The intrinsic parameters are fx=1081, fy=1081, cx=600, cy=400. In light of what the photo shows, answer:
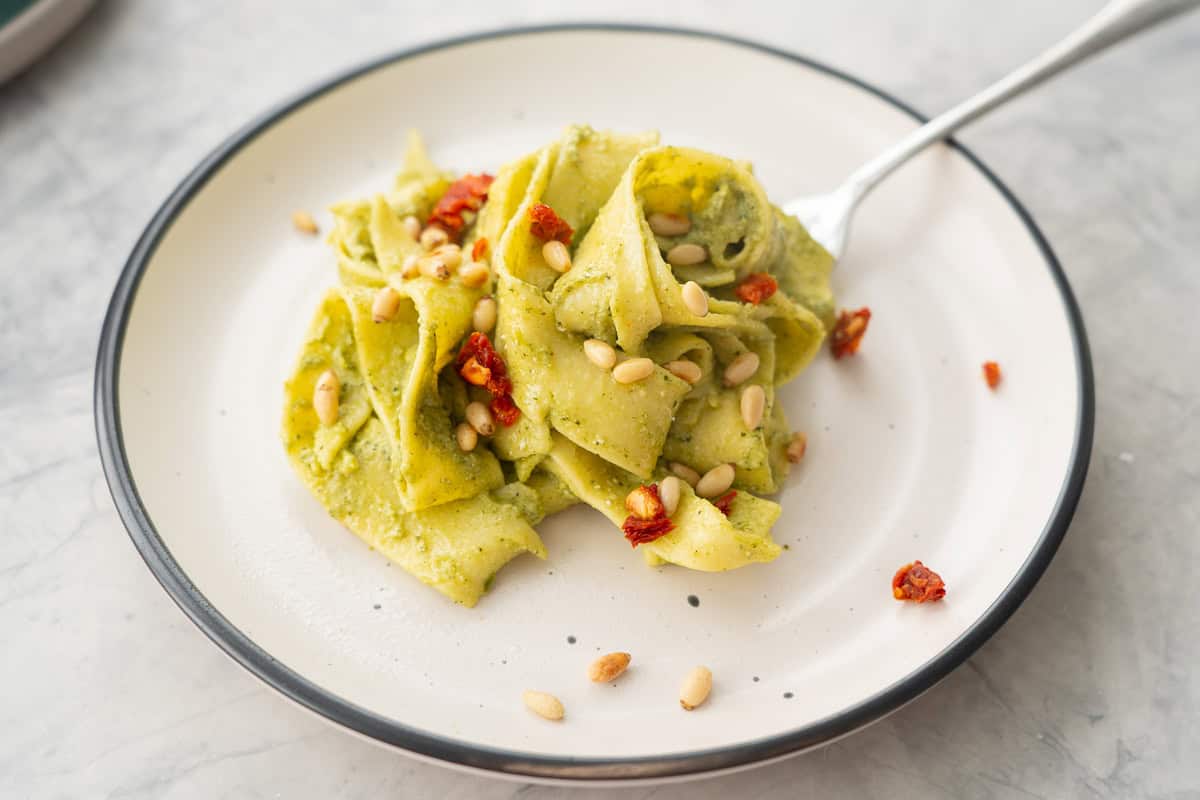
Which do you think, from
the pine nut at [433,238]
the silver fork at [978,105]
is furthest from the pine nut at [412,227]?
the silver fork at [978,105]

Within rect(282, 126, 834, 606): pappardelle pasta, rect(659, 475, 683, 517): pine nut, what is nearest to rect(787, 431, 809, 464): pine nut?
rect(282, 126, 834, 606): pappardelle pasta

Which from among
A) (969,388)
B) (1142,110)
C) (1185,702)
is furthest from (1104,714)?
(1142,110)

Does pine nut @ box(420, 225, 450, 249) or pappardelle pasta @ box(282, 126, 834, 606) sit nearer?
pappardelle pasta @ box(282, 126, 834, 606)

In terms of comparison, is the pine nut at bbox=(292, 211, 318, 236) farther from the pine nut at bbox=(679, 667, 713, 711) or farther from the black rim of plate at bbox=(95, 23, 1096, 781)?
the pine nut at bbox=(679, 667, 713, 711)

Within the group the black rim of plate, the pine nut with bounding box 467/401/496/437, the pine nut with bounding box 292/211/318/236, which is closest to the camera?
the black rim of plate

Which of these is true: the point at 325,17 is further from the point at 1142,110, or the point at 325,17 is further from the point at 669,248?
the point at 1142,110

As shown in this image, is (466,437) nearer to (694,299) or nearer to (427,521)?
(427,521)

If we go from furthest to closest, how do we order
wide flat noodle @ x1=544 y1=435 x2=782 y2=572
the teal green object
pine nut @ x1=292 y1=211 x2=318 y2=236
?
the teal green object → pine nut @ x1=292 y1=211 x2=318 y2=236 → wide flat noodle @ x1=544 y1=435 x2=782 y2=572

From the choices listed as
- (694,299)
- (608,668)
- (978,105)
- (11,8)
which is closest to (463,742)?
(608,668)
